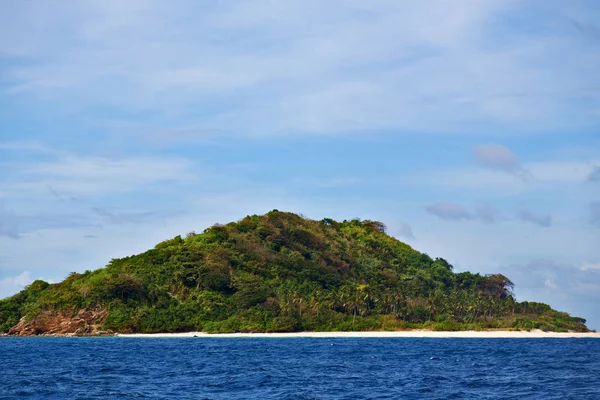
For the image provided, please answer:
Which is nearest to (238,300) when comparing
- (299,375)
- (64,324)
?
(64,324)

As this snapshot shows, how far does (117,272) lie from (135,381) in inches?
4701

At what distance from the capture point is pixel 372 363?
7825 cm

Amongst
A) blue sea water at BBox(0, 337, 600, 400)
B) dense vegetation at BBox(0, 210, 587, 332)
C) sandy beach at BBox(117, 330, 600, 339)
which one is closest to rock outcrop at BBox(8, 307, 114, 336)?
dense vegetation at BBox(0, 210, 587, 332)

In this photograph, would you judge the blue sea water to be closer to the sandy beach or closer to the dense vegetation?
the sandy beach

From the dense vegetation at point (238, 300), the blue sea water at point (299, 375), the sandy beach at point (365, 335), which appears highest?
the dense vegetation at point (238, 300)

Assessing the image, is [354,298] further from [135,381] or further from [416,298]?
[135,381]

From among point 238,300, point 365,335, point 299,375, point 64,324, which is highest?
point 238,300

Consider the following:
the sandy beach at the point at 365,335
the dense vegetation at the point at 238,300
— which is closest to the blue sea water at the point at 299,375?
the sandy beach at the point at 365,335

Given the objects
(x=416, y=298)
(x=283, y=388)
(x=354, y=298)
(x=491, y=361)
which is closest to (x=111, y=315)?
(x=354, y=298)

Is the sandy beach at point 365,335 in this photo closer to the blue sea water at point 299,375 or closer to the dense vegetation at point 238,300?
the dense vegetation at point 238,300

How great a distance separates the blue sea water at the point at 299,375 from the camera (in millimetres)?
51969

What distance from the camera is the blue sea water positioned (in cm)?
5197

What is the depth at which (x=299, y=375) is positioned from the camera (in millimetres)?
64500

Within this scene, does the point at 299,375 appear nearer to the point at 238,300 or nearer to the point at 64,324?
the point at 238,300
